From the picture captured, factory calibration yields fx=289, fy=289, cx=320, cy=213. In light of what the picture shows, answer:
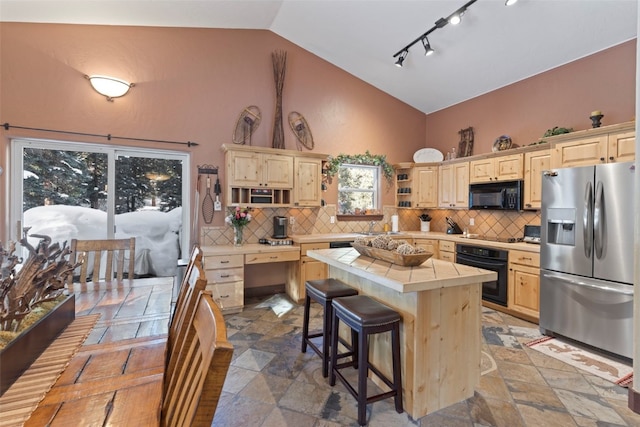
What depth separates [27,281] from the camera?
1.12m

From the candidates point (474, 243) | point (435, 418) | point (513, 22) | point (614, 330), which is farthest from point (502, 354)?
point (513, 22)

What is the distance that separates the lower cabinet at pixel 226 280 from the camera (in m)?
3.53

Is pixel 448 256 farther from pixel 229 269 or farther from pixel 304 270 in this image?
pixel 229 269

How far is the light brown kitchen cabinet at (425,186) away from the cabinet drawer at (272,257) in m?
2.53

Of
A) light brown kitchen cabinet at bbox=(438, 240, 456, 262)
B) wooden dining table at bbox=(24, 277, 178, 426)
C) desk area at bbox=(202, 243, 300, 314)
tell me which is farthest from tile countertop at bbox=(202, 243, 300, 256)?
light brown kitchen cabinet at bbox=(438, 240, 456, 262)

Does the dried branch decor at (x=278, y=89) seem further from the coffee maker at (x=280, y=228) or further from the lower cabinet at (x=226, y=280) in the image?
the lower cabinet at (x=226, y=280)

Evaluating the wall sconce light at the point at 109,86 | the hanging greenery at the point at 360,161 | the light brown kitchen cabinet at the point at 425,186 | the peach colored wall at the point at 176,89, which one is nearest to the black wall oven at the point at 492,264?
the light brown kitchen cabinet at the point at 425,186

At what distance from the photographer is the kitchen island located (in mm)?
1843

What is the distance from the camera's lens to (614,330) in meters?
2.60

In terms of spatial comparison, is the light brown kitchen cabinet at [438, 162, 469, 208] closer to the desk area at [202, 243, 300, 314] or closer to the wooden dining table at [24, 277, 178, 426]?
the desk area at [202, 243, 300, 314]

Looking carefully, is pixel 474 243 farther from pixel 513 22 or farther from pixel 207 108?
pixel 207 108

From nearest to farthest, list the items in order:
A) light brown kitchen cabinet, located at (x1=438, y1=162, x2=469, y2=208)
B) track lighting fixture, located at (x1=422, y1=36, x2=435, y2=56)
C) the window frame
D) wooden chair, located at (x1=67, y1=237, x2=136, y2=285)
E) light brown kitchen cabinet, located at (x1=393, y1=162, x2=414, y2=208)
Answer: wooden chair, located at (x1=67, y1=237, x2=136, y2=285)
track lighting fixture, located at (x1=422, y1=36, x2=435, y2=56)
light brown kitchen cabinet, located at (x1=438, y1=162, x2=469, y2=208)
the window frame
light brown kitchen cabinet, located at (x1=393, y1=162, x2=414, y2=208)

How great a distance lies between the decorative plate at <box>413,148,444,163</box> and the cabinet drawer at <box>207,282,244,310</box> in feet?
12.7

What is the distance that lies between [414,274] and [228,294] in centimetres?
252
